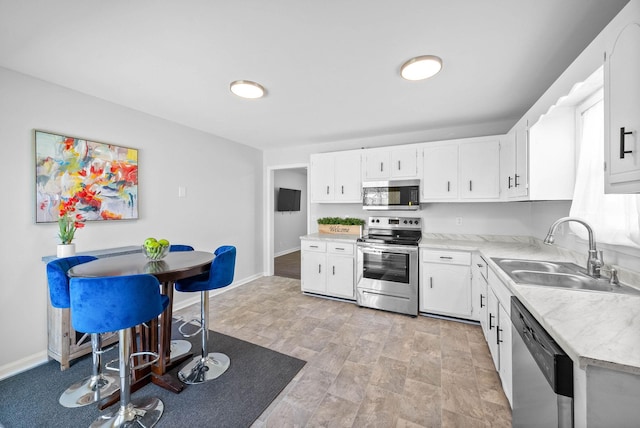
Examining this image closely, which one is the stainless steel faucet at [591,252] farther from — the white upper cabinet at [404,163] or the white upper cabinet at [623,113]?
the white upper cabinet at [404,163]

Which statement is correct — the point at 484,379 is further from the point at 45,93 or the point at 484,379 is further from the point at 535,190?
the point at 45,93

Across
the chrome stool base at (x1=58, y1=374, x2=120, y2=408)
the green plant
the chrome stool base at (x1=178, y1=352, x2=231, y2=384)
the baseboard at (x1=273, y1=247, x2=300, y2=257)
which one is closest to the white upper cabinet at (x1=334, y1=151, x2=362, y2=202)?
the green plant

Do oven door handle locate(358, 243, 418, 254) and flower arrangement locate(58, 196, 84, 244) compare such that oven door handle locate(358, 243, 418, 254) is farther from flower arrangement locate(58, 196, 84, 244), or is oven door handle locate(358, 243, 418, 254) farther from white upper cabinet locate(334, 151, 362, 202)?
flower arrangement locate(58, 196, 84, 244)

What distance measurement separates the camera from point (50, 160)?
89.4 inches

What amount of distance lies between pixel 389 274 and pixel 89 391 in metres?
3.00

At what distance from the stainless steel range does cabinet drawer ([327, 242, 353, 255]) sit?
0.17 metres

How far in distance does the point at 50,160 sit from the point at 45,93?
0.60 metres

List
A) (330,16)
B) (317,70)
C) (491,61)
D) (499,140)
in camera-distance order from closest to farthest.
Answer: (330,16)
(491,61)
(317,70)
(499,140)

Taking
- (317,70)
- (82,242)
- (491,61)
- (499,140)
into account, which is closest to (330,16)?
(317,70)

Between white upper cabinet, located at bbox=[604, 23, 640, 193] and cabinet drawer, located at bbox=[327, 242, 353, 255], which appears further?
cabinet drawer, located at bbox=[327, 242, 353, 255]

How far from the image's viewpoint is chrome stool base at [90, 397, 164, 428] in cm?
153

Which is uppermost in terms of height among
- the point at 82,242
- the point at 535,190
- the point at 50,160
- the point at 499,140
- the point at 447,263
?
the point at 499,140

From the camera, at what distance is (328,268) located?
374 cm

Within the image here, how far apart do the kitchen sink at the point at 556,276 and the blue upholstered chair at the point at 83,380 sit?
2885 millimetres
